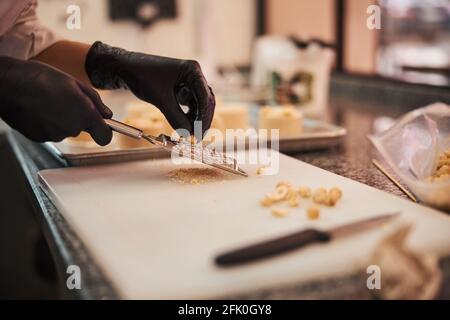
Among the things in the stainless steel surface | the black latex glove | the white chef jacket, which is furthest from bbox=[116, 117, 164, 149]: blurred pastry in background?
the stainless steel surface

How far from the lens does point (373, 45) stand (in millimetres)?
1847

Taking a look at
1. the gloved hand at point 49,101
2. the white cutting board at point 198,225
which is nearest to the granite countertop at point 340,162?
the white cutting board at point 198,225

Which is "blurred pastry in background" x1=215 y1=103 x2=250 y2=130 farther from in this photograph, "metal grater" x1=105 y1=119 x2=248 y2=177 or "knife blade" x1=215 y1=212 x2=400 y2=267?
"knife blade" x1=215 y1=212 x2=400 y2=267

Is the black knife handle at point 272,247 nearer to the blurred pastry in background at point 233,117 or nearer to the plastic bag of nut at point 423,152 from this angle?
the plastic bag of nut at point 423,152

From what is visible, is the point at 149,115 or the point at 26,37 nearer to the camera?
the point at 26,37

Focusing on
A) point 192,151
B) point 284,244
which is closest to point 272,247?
point 284,244

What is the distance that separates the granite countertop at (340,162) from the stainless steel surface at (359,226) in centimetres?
6

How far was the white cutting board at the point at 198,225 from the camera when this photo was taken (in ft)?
1.78

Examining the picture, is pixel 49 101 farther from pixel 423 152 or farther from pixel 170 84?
pixel 423 152

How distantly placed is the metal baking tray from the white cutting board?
0.04 m

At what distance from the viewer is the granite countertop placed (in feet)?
1.78

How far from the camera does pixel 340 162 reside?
105 cm

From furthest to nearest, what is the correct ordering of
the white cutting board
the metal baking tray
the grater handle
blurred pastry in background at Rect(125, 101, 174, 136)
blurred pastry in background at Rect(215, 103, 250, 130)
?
blurred pastry in background at Rect(215, 103, 250, 130), blurred pastry in background at Rect(125, 101, 174, 136), the metal baking tray, the grater handle, the white cutting board

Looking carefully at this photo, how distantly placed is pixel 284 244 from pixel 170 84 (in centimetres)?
44
